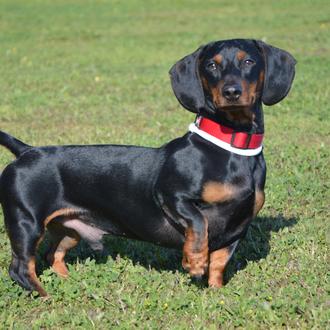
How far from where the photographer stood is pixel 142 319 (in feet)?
15.3

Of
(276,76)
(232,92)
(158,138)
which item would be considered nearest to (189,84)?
(232,92)

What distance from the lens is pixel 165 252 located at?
19.7 feet

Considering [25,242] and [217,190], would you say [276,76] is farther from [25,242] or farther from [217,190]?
[25,242]

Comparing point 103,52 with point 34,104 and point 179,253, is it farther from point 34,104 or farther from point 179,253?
point 179,253

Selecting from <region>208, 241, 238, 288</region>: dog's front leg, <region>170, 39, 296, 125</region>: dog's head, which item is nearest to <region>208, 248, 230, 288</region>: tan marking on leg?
<region>208, 241, 238, 288</region>: dog's front leg

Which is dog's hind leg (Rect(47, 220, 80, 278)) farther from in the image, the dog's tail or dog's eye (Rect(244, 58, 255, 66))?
dog's eye (Rect(244, 58, 255, 66))

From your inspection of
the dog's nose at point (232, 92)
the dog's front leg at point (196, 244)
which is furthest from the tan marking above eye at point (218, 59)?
the dog's front leg at point (196, 244)

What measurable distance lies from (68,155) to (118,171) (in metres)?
0.36

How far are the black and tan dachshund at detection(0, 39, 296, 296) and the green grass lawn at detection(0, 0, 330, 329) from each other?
10.8 inches

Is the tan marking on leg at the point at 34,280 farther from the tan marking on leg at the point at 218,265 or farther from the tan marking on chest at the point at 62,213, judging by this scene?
the tan marking on leg at the point at 218,265

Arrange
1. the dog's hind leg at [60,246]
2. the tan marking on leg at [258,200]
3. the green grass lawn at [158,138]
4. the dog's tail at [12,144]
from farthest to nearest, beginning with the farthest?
the dog's hind leg at [60,246] < the dog's tail at [12,144] < the tan marking on leg at [258,200] < the green grass lawn at [158,138]

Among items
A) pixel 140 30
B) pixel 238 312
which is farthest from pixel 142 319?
pixel 140 30

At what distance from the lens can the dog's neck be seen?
4902mm

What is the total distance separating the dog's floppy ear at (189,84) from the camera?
4941mm
